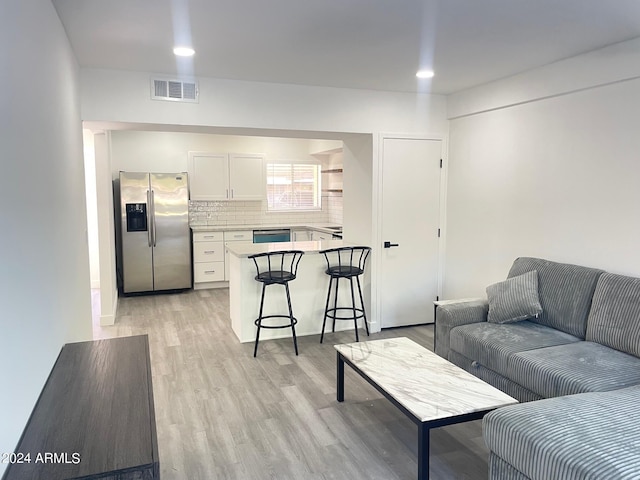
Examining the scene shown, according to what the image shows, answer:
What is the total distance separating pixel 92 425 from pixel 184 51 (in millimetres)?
2654

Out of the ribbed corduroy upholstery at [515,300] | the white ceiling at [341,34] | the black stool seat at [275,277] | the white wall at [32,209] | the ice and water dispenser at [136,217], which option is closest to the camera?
the white wall at [32,209]

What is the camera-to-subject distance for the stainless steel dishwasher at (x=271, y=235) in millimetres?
7398

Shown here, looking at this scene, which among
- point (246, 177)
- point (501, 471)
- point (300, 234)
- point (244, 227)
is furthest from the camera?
point (300, 234)

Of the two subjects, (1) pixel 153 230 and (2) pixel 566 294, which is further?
(1) pixel 153 230

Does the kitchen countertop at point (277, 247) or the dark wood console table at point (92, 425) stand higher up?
the kitchen countertop at point (277, 247)

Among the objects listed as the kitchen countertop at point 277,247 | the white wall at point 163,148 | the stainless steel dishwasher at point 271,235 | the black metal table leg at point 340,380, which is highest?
the white wall at point 163,148

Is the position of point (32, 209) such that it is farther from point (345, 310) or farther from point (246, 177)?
point (246, 177)

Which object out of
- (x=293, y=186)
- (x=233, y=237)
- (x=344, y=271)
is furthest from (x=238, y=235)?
(x=344, y=271)

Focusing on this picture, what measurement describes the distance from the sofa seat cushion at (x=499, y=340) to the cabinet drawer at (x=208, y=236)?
14.3ft

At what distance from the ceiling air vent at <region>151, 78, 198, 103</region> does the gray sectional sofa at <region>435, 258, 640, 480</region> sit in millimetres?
2827

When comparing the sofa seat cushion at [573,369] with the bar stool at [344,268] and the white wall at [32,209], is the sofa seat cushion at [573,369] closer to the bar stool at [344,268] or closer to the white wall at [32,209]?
the bar stool at [344,268]

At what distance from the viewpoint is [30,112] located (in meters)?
1.86

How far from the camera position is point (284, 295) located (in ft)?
15.6

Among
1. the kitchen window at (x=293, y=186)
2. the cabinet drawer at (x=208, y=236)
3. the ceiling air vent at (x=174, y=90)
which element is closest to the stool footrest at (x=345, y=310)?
the ceiling air vent at (x=174, y=90)
